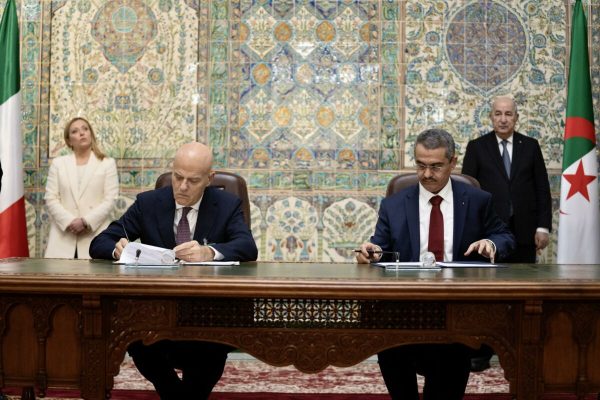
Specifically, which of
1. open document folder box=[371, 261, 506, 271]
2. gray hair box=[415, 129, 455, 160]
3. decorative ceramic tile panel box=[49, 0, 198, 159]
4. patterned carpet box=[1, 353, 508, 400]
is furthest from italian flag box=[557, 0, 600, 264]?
decorative ceramic tile panel box=[49, 0, 198, 159]

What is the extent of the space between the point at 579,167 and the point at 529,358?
12.7ft

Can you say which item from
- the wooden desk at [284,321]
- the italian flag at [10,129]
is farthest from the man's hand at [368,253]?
the italian flag at [10,129]

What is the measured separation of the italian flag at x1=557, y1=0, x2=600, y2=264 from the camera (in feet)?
20.5

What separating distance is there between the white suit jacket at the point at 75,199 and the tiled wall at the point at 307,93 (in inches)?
11.3

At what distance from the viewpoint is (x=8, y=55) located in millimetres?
6500

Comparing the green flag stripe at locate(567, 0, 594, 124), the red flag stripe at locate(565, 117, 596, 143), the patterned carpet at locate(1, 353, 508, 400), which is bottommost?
the patterned carpet at locate(1, 353, 508, 400)

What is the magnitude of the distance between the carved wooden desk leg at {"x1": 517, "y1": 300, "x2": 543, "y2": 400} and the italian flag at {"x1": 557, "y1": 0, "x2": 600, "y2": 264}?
3614 millimetres

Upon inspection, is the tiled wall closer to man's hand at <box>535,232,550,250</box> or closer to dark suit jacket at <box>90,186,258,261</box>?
man's hand at <box>535,232,550,250</box>

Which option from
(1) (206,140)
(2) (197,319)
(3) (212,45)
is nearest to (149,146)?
(1) (206,140)

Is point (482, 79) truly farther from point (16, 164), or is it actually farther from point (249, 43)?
point (16, 164)

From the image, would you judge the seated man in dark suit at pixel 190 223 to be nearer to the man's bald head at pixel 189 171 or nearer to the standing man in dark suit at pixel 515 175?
the man's bald head at pixel 189 171

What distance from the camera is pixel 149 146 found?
6.90 metres

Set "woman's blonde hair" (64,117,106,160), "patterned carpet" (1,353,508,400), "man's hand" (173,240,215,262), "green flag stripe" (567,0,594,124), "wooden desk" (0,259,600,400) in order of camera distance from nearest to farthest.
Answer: "wooden desk" (0,259,600,400) < "man's hand" (173,240,215,262) < "patterned carpet" (1,353,508,400) < "green flag stripe" (567,0,594,124) < "woman's blonde hair" (64,117,106,160)

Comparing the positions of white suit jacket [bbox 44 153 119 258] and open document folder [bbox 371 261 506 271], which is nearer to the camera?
open document folder [bbox 371 261 506 271]
